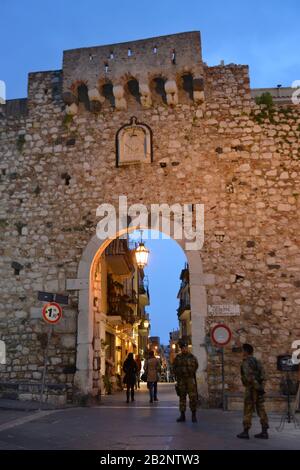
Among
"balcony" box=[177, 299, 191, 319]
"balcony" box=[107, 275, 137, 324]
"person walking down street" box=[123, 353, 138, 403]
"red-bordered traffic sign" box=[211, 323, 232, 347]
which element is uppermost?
"balcony" box=[177, 299, 191, 319]

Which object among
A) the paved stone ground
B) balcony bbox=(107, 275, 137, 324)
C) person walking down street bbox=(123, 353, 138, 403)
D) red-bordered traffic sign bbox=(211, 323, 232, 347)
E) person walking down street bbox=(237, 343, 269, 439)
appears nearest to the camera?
the paved stone ground

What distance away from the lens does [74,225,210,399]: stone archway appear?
9.99 m

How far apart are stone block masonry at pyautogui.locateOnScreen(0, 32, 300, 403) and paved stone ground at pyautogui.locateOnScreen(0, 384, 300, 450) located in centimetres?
176

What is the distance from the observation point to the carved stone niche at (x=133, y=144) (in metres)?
11.1

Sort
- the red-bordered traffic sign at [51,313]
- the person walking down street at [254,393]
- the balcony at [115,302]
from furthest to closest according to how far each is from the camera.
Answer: the balcony at [115,302] → the red-bordered traffic sign at [51,313] → the person walking down street at [254,393]

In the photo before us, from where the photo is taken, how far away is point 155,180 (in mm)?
11008

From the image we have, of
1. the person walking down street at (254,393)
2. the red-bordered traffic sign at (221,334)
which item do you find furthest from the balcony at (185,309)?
the person walking down street at (254,393)

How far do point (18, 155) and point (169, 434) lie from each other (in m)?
8.02

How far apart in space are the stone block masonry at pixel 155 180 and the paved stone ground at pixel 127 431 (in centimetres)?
176

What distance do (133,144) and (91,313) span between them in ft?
13.2

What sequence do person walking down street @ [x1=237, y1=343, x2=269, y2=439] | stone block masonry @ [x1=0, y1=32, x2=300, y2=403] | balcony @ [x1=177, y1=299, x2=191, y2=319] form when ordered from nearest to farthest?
person walking down street @ [x1=237, y1=343, x2=269, y2=439]
stone block masonry @ [x1=0, y1=32, x2=300, y2=403]
balcony @ [x1=177, y1=299, x2=191, y2=319]

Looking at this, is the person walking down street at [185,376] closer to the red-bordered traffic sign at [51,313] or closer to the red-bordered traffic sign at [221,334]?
the red-bordered traffic sign at [221,334]

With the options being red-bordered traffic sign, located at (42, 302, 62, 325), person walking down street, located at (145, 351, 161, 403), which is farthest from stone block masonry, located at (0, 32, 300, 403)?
person walking down street, located at (145, 351, 161, 403)

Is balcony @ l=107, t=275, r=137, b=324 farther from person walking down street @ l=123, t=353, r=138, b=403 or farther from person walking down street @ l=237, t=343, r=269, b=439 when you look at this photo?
person walking down street @ l=237, t=343, r=269, b=439
